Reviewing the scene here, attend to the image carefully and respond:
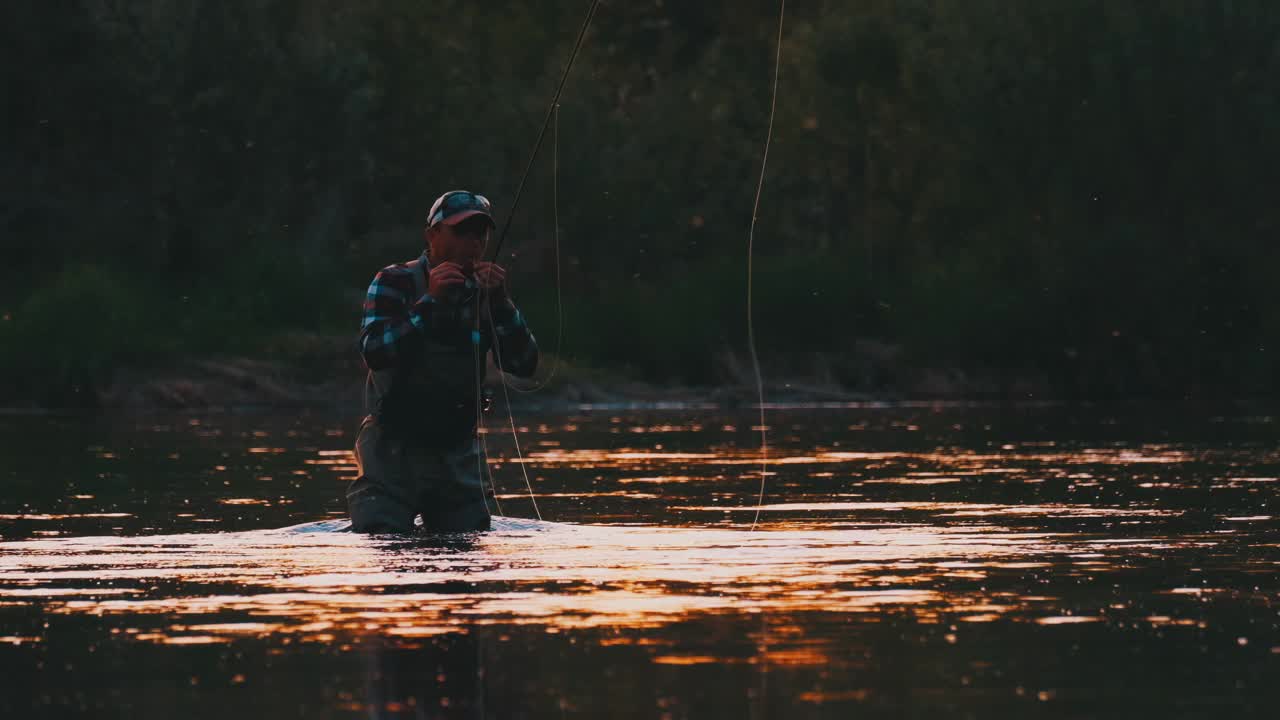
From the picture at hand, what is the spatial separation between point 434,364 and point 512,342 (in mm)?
A: 353

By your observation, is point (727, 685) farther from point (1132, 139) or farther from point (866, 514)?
point (1132, 139)

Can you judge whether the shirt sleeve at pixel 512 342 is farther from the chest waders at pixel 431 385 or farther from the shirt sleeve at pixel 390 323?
the shirt sleeve at pixel 390 323

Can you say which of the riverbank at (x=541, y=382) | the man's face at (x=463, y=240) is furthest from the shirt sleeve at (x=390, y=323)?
the riverbank at (x=541, y=382)

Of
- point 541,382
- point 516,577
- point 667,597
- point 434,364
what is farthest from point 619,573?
point 541,382

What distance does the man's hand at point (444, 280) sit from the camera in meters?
12.0

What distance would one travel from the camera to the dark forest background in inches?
1582

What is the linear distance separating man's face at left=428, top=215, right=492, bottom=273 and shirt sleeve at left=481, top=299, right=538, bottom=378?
25cm

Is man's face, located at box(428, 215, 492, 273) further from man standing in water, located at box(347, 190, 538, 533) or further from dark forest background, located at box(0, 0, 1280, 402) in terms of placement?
dark forest background, located at box(0, 0, 1280, 402)

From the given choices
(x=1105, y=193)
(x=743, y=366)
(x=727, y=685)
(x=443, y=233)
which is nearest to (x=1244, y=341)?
(x=1105, y=193)

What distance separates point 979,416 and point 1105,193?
38.5 feet

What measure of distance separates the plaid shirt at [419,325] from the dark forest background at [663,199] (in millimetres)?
24819

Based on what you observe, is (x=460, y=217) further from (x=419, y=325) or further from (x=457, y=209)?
(x=419, y=325)

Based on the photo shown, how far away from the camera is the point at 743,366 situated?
40.0 m

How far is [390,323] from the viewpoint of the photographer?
12.2 m
